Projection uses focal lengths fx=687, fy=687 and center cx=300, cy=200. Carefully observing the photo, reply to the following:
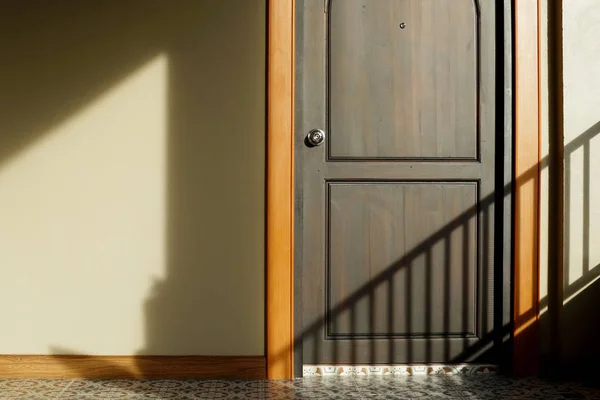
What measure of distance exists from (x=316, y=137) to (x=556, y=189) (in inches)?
41.0

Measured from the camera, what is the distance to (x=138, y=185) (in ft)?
9.44

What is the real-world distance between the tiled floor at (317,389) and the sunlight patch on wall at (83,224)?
0.59ft

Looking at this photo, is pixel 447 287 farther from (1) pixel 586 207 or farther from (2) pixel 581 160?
(2) pixel 581 160

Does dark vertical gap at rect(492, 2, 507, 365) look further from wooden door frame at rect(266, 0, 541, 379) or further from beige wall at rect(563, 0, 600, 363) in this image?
beige wall at rect(563, 0, 600, 363)

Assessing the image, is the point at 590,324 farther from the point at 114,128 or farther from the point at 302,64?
the point at 114,128

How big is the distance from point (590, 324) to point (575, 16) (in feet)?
4.25

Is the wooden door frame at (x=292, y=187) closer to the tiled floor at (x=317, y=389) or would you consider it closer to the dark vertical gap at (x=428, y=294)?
the tiled floor at (x=317, y=389)

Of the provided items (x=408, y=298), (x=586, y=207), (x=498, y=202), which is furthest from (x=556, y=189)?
(x=408, y=298)

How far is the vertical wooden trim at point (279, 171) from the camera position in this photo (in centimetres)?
284

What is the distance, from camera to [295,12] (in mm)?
2867

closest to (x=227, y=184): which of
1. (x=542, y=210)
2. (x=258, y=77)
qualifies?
(x=258, y=77)

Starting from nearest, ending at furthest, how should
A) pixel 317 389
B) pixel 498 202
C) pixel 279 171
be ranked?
pixel 317 389, pixel 279 171, pixel 498 202

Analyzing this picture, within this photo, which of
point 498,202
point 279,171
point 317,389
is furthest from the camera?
point 498,202

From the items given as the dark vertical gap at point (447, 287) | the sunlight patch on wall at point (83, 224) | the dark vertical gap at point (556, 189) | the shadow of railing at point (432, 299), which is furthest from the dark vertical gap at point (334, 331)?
the dark vertical gap at point (556, 189)
